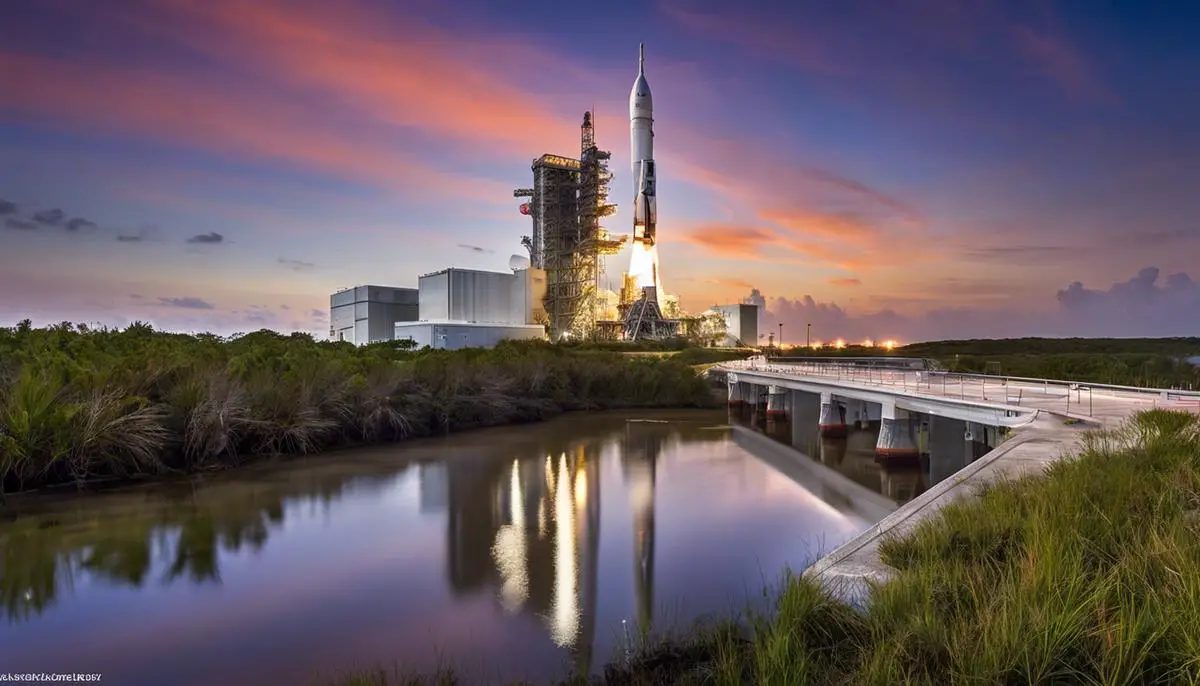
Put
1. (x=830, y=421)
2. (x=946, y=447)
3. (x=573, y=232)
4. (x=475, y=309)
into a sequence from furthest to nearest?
(x=573, y=232)
(x=475, y=309)
(x=830, y=421)
(x=946, y=447)

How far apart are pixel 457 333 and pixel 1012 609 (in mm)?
54449

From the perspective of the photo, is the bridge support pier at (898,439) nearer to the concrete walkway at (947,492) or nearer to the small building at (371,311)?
the concrete walkway at (947,492)

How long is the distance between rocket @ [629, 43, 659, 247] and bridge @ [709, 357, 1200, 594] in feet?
98.9

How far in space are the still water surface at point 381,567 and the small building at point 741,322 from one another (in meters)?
52.8

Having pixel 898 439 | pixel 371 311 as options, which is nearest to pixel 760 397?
pixel 898 439

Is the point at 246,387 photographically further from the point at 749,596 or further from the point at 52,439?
the point at 749,596

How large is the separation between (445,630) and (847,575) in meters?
5.33

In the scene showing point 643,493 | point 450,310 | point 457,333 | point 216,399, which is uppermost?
point 450,310

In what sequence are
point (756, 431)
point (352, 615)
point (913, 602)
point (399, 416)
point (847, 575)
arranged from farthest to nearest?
point (756, 431)
point (399, 416)
point (352, 615)
point (847, 575)
point (913, 602)

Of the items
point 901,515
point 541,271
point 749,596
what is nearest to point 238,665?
point 749,596

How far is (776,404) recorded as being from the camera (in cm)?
3766

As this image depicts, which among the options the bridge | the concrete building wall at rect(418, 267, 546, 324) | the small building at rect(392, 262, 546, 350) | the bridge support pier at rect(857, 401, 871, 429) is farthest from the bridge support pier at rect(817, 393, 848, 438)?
the concrete building wall at rect(418, 267, 546, 324)

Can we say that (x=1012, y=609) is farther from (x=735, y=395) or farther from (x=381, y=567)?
(x=735, y=395)

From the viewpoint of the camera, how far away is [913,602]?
4.76 m
